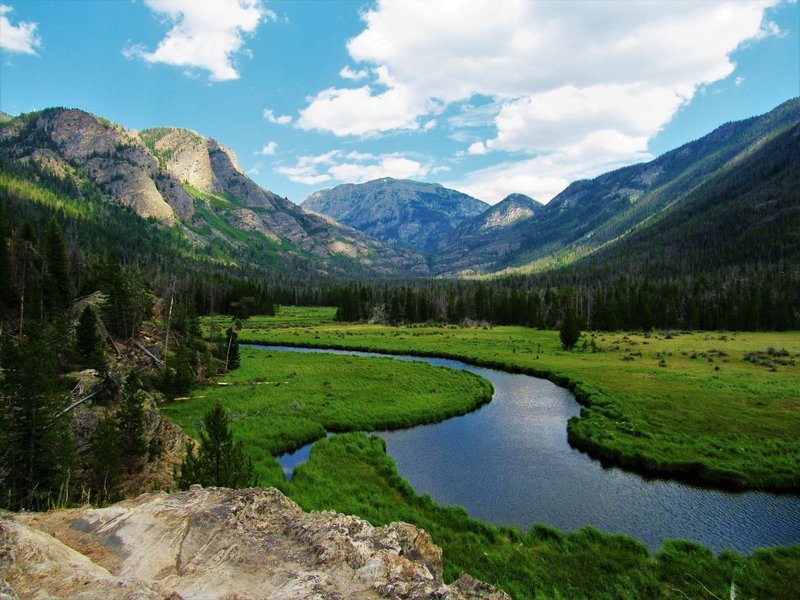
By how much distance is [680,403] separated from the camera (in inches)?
1706

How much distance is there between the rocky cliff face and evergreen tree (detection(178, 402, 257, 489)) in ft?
24.8

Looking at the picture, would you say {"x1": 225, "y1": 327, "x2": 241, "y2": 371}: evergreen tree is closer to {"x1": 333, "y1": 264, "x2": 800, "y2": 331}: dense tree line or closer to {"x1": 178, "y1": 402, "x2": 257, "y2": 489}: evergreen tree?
{"x1": 178, "y1": 402, "x2": 257, "y2": 489}: evergreen tree

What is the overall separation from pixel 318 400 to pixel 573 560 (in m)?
31.7

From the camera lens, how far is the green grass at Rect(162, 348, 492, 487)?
36656 millimetres

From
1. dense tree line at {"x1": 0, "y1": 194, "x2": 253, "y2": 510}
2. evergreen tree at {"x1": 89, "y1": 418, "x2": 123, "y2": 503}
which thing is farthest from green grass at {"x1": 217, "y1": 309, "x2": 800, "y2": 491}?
dense tree line at {"x1": 0, "y1": 194, "x2": 253, "y2": 510}

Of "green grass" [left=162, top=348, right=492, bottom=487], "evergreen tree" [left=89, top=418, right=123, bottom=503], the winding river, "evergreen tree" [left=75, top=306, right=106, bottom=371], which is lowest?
the winding river

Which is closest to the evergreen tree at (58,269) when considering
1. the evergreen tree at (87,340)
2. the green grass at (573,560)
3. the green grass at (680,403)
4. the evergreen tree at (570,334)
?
the evergreen tree at (87,340)

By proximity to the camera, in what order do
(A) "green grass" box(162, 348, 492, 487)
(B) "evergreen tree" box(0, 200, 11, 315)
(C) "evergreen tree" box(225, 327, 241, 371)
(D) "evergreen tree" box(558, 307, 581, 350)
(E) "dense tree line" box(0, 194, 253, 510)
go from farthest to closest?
(D) "evergreen tree" box(558, 307, 581, 350) → (C) "evergreen tree" box(225, 327, 241, 371) → (B) "evergreen tree" box(0, 200, 11, 315) → (A) "green grass" box(162, 348, 492, 487) → (E) "dense tree line" box(0, 194, 253, 510)

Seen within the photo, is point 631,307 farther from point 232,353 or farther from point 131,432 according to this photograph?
point 131,432

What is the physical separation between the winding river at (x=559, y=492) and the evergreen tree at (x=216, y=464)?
1157cm

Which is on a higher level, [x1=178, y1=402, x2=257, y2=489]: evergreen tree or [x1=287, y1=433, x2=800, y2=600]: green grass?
[x1=178, y1=402, x2=257, y2=489]: evergreen tree

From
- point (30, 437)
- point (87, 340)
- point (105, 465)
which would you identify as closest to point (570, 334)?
point (87, 340)

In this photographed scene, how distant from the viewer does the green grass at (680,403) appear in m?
30.2

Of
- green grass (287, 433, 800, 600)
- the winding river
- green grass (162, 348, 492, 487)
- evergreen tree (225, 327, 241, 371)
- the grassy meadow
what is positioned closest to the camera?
green grass (287, 433, 800, 600)
